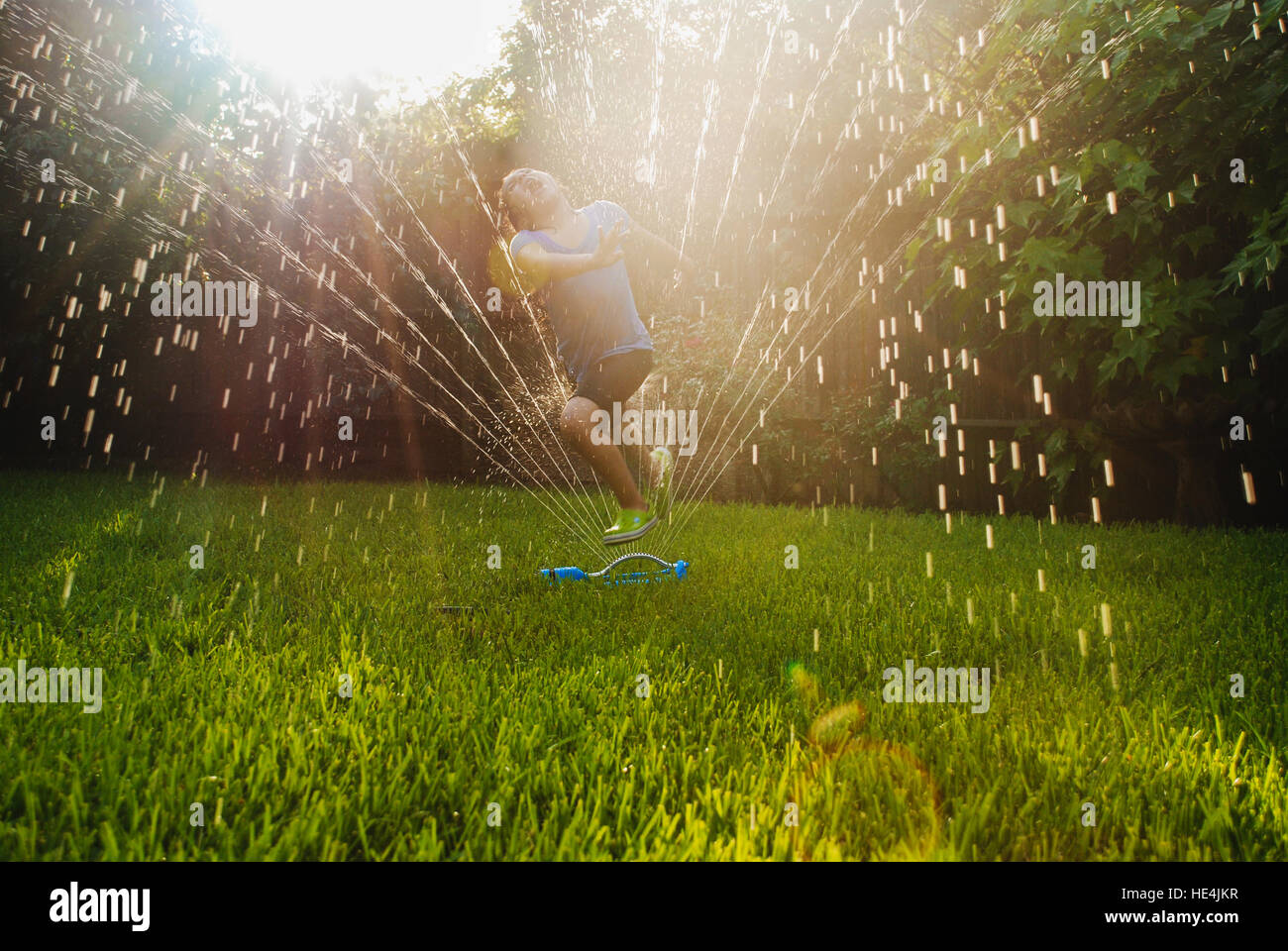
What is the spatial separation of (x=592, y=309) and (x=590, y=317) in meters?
0.04

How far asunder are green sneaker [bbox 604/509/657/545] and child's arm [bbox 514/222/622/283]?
1.13m

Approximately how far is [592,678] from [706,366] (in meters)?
5.53

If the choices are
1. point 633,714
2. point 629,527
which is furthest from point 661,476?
point 633,714

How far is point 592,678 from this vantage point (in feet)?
6.63

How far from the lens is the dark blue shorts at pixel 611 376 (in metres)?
3.63

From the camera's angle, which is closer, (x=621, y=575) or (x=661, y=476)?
(x=621, y=575)

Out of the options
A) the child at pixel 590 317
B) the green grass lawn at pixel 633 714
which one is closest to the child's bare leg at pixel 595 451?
the child at pixel 590 317

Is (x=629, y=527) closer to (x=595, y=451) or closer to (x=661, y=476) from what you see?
(x=595, y=451)

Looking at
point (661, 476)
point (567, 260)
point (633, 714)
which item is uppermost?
point (567, 260)

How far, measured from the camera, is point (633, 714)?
5.89 feet

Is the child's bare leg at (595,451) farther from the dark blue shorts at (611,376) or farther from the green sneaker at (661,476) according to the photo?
the green sneaker at (661,476)
